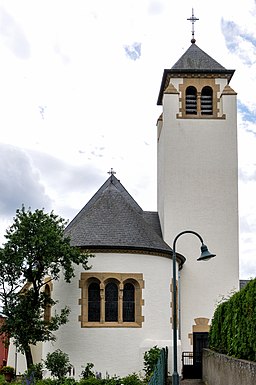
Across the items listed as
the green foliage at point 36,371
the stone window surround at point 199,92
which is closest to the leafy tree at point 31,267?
the green foliage at point 36,371

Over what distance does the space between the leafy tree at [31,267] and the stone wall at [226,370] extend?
21.3ft

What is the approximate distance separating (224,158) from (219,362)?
53.7 ft

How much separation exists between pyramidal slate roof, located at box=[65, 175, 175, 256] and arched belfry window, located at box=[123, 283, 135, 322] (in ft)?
5.63

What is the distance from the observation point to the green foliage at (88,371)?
1150 inches

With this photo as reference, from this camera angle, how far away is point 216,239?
117 ft

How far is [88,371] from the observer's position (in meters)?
29.4

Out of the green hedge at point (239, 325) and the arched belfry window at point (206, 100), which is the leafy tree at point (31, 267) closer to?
the green hedge at point (239, 325)

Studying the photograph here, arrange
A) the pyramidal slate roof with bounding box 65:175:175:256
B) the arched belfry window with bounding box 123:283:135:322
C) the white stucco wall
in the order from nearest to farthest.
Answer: the arched belfry window with bounding box 123:283:135:322 < the pyramidal slate roof with bounding box 65:175:175:256 < the white stucco wall

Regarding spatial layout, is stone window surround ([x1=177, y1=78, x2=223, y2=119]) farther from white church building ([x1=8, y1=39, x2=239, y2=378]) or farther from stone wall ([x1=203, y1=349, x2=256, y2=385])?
stone wall ([x1=203, y1=349, x2=256, y2=385])

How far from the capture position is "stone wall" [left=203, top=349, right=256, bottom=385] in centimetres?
1600

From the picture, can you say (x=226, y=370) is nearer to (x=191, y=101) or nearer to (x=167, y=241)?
(x=167, y=241)

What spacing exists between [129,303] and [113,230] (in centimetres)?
337

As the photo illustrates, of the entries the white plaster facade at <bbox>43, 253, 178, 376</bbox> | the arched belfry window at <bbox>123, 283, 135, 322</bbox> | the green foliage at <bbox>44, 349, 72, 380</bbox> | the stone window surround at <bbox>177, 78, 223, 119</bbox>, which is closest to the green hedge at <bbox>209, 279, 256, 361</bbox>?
the white plaster facade at <bbox>43, 253, 178, 376</bbox>

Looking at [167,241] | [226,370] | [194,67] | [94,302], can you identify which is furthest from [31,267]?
[194,67]
